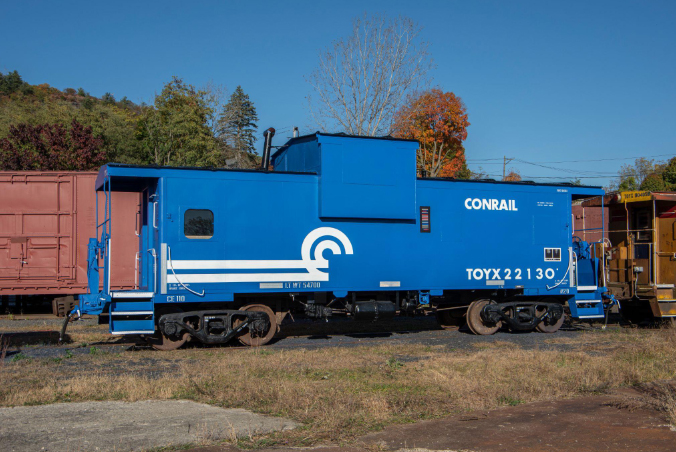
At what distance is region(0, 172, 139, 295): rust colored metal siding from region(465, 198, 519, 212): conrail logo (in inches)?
398

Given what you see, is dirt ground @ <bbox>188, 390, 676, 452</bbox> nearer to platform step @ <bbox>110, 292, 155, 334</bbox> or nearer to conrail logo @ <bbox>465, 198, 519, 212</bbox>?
platform step @ <bbox>110, 292, 155, 334</bbox>

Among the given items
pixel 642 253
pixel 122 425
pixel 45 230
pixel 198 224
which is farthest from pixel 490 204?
pixel 45 230

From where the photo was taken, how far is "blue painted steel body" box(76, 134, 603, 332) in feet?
39.8

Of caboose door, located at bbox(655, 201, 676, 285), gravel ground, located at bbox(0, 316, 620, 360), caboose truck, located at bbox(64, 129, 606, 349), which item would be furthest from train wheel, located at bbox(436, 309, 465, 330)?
caboose door, located at bbox(655, 201, 676, 285)

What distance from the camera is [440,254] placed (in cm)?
1390

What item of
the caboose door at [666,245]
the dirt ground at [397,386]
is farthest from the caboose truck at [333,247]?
the caboose door at [666,245]

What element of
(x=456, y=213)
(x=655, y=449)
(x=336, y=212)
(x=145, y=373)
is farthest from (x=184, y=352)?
(x=655, y=449)

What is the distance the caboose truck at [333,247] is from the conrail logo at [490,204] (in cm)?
3

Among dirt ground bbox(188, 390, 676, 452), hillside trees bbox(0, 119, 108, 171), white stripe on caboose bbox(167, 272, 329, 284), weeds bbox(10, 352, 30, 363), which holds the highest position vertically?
→ hillside trees bbox(0, 119, 108, 171)

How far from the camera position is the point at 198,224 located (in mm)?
12219

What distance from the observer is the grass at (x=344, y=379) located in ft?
23.5

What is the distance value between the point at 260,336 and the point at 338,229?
2.80 m

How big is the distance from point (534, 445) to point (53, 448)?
4577 mm

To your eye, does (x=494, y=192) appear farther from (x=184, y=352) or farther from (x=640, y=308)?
(x=184, y=352)
